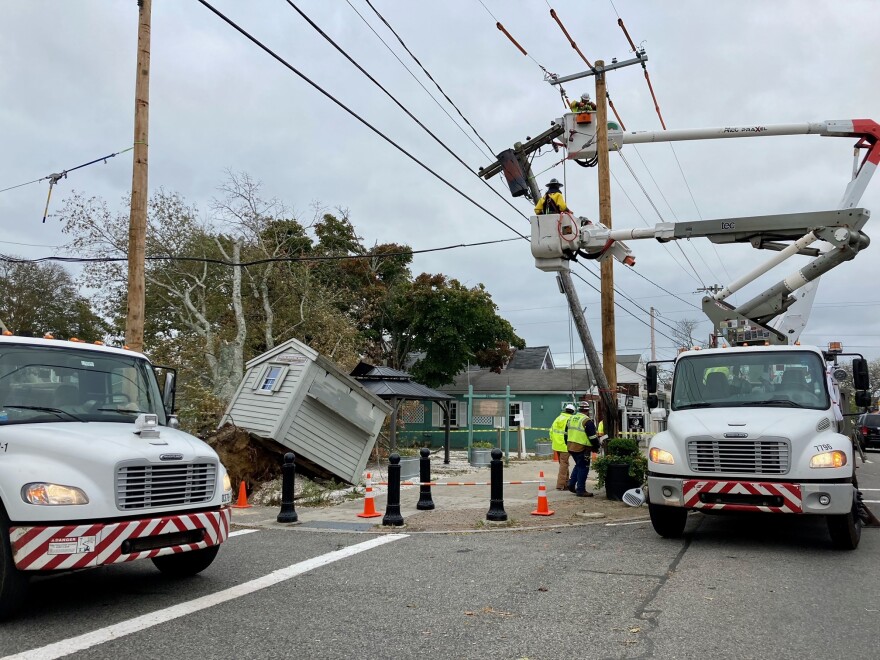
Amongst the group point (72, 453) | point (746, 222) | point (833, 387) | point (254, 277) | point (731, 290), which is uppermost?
point (254, 277)

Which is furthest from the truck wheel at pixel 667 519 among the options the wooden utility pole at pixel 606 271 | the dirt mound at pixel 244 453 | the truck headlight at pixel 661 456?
the dirt mound at pixel 244 453

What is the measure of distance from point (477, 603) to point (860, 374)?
6.07 metres

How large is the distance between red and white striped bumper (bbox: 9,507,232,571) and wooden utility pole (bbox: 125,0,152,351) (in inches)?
231

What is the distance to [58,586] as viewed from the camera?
6.21 m

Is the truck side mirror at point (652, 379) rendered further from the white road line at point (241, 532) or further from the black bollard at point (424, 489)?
the white road line at point (241, 532)

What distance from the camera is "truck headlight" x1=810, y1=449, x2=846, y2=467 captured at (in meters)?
7.50

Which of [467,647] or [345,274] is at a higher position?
[345,274]

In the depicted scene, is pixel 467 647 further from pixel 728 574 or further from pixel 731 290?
pixel 731 290

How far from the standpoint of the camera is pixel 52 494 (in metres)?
4.97

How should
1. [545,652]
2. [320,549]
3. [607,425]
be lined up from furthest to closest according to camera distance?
[607,425] < [320,549] < [545,652]

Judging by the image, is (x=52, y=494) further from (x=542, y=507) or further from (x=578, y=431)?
(x=578, y=431)

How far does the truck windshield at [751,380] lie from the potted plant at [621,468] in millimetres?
2782

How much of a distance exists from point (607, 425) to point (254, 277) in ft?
47.3

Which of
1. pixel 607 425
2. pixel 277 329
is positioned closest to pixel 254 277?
pixel 277 329
